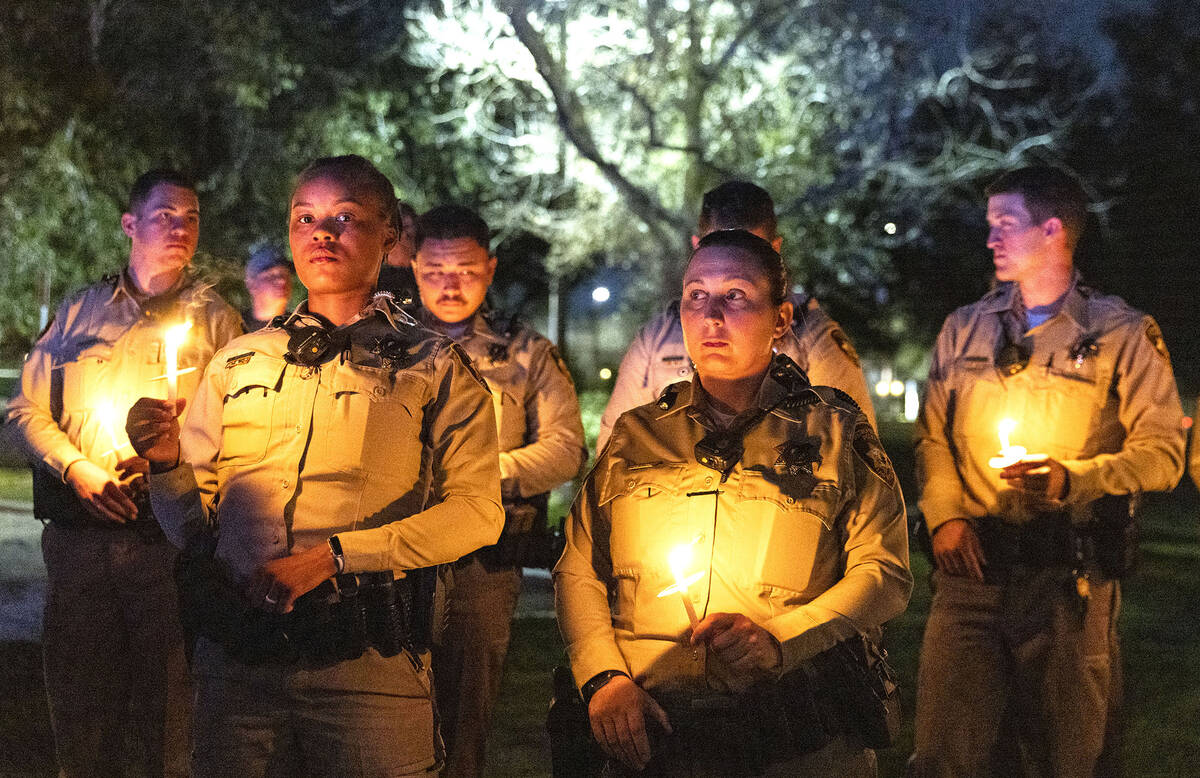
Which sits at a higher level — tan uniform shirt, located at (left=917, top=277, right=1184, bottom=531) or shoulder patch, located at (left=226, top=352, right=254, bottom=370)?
shoulder patch, located at (left=226, top=352, right=254, bottom=370)

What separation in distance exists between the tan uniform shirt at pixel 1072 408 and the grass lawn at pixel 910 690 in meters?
1.16

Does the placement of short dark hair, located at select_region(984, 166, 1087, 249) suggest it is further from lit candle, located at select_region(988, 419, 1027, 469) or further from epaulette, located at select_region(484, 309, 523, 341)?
epaulette, located at select_region(484, 309, 523, 341)

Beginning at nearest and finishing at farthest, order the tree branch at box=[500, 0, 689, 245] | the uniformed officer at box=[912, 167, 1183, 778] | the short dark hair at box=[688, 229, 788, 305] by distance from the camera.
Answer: the short dark hair at box=[688, 229, 788, 305]
the uniformed officer at box=[912, 167, 1183, 778]
the tree branch at box=[500, 0, 689, 245]

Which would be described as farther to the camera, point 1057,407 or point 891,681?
point 1057,407

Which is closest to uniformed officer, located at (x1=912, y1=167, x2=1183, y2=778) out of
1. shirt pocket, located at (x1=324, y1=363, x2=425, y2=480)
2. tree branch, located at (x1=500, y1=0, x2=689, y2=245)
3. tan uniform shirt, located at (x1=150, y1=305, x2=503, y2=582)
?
tan uniform shirt, located at (x1=150, y1=305, x2=503, y2=582)

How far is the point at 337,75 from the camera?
59.8ft

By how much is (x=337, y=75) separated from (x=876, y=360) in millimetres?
31356

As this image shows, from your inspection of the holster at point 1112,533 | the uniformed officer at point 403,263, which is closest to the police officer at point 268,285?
the uniformed officer at point 403,263

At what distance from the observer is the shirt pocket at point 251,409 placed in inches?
135

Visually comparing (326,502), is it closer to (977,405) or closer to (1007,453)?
(1007,453)

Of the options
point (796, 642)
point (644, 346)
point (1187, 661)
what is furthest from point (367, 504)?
point (1187, 661)

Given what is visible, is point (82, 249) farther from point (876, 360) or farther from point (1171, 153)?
point (876, 360)

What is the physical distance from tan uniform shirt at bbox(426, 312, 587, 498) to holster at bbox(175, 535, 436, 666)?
1.95 metres

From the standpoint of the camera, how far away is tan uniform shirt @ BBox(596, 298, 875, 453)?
4762mm
